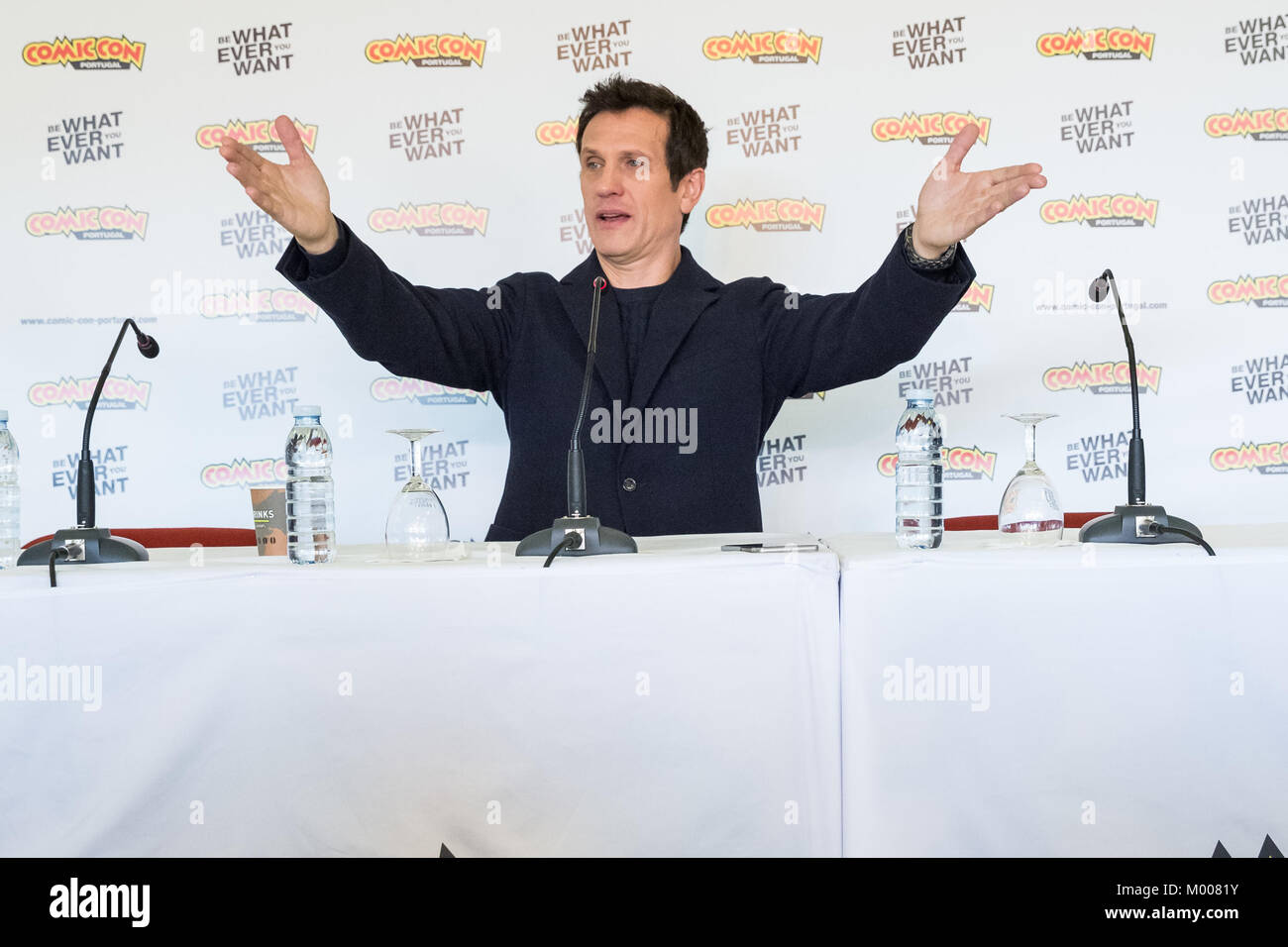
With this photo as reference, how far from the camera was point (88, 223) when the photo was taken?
319cm

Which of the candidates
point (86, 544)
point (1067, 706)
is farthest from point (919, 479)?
point (86, 544)

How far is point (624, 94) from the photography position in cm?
254

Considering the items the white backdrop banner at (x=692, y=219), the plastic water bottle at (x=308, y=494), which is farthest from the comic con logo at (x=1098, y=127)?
the plastic water bottle at (x=308, y=494)

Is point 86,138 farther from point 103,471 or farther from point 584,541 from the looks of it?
point 584,541

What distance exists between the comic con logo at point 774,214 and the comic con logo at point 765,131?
0.14 m

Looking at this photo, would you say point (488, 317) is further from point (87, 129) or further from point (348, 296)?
point (87, 129)

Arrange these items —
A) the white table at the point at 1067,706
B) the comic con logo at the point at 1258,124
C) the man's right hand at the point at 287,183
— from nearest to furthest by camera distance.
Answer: the white table at the point at 1067,706 → the man's right hand at the point at 287,183 → the comic con logo at the point at 1258,124

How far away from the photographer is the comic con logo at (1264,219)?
301 cm

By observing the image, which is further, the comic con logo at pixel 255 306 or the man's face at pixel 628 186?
the comic con logo at pixel 255 306

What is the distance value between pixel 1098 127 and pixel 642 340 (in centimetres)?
159

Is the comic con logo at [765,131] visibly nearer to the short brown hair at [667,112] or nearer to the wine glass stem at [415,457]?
the short brown hair at [667,112]

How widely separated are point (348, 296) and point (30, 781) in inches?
39.2

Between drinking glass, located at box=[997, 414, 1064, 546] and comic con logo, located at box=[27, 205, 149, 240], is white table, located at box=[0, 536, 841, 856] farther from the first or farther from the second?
comic con logo, located at box=[27, 205, 149, 240]
